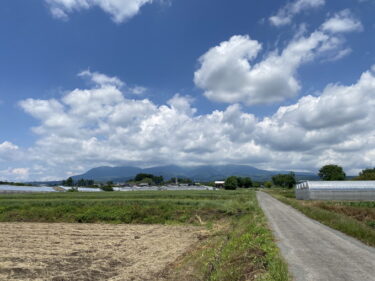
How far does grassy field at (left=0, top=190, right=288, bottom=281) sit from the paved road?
2.71ft

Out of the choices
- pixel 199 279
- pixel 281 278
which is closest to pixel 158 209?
pixel 199 279

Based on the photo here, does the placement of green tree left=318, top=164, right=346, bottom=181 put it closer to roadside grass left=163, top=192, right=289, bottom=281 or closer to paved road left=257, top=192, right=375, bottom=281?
paved road left=257, top=192, right=375, bottom=281

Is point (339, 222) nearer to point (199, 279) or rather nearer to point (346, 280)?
point (346, 280)

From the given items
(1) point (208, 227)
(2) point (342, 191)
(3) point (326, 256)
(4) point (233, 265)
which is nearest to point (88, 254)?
(4) point (233, 265)

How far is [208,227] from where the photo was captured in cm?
2738

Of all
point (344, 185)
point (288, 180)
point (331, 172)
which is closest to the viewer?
point (344, 185)

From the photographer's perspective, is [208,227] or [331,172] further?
[331,172]

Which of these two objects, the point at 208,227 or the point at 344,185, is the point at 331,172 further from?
the point at 208,227

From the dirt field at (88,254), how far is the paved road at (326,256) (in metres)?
6.12

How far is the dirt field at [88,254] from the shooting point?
40.1 ft

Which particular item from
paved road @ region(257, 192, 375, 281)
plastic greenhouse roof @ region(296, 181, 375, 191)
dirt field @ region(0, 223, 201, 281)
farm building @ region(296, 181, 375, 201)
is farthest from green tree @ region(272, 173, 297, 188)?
paved road @ region(257, 192, 375, 281)

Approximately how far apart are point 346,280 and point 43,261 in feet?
45.2

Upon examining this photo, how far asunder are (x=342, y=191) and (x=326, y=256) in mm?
56135

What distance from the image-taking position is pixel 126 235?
900 inches
